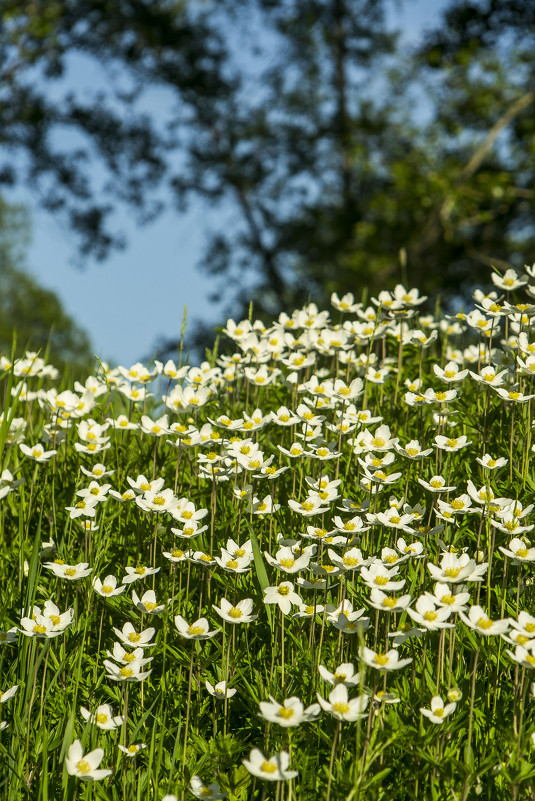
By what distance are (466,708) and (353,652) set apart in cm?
43

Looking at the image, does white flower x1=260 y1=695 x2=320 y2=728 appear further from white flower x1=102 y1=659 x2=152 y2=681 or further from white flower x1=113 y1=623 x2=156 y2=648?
white flower x1=113 y1=623 x2=156 y2=648

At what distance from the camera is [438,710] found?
2.06m

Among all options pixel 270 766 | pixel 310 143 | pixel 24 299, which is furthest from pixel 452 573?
pixel 24 299

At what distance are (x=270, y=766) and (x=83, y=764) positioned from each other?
0.55 meters

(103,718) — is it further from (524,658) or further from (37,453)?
(37,453)

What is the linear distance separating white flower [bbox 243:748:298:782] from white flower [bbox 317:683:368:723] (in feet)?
Result: 0.59

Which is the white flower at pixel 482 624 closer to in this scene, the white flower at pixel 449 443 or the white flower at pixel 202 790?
the white flower at pixel 202 790

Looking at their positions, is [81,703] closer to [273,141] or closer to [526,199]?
[526,199]

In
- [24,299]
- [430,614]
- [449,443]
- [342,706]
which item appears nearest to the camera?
[342,706]

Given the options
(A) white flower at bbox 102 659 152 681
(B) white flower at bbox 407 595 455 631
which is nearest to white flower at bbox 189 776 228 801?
(A) white flower at bbox 102 659 152 681

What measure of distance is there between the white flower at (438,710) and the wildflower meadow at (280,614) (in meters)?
0.01

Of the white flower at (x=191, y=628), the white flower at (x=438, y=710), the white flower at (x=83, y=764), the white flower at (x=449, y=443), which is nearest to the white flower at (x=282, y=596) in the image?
the white flower at (x=191, y=628)

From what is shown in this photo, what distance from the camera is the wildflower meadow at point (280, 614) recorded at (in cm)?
213

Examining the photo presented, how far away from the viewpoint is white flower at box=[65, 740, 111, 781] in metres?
1.97
